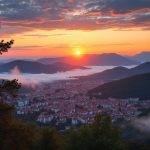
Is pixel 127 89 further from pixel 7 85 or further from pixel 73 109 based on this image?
pixel 7 85

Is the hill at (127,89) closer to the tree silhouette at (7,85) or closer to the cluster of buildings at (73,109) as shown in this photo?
the cluster of buildings at (73,109)

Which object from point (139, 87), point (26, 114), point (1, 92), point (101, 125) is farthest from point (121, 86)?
point (1, 92)

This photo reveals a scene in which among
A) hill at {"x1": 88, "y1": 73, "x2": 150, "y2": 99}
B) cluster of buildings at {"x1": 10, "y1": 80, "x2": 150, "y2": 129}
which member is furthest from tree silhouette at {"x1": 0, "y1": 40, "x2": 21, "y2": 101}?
hill at {"x1": 88, "y1": 73, "x2": 150, "y2": 99}

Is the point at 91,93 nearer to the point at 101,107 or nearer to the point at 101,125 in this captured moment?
the point at 101,107

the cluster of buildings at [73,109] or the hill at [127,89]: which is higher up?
the hill at [127,89]

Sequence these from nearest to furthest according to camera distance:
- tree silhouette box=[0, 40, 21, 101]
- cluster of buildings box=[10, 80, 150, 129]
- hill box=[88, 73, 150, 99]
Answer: tree silhouette box=[0, 40, 21, 101] → cluster of buildings box=[10, 80, 150, 129] → hill box=[88, 73, 150, 99]

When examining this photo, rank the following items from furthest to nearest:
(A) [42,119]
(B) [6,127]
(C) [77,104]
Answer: (C) [77,104], (A) [42,119], (B) [6,127]

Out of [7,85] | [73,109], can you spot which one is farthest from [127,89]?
[7,85]

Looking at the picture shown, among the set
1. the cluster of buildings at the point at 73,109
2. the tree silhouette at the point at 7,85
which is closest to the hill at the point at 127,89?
the cluster of buildings at the point at 73,109

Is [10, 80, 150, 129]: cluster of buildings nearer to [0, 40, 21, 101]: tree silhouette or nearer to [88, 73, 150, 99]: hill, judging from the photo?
[88, 73, 150, 99]: hill
